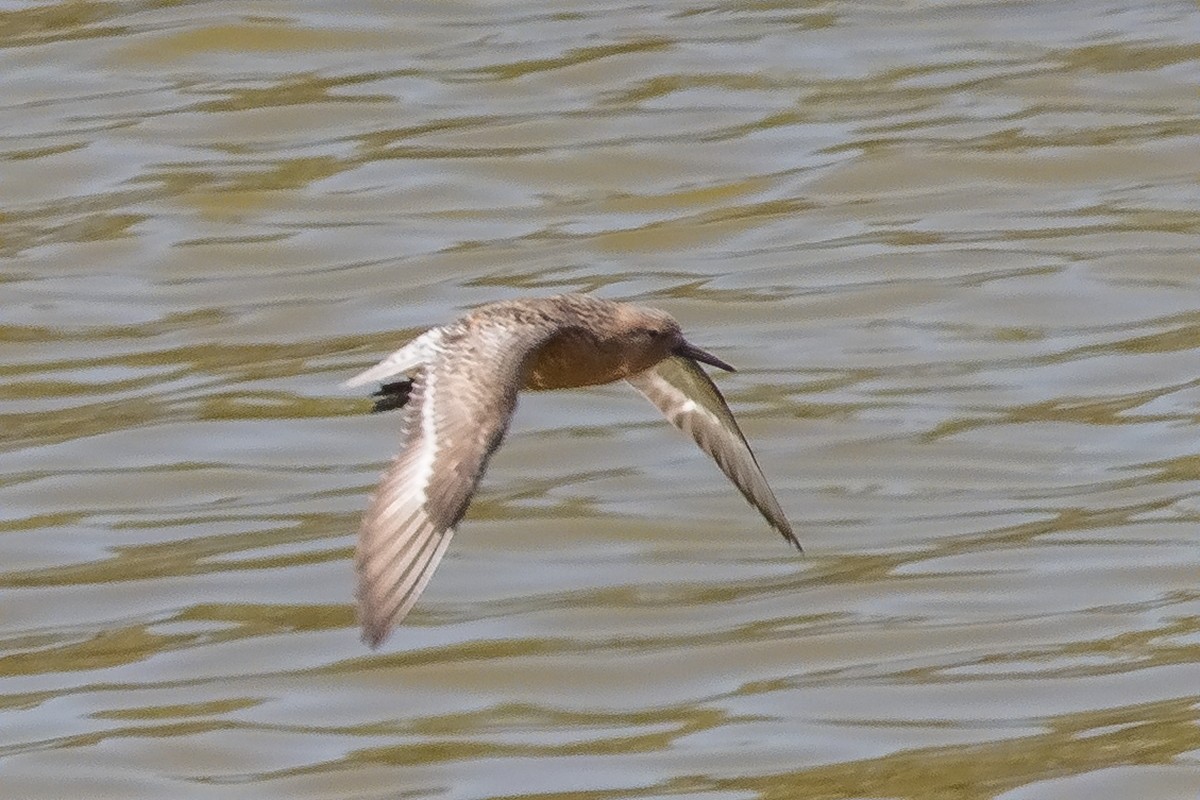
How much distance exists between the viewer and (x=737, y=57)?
Result: 13953mm

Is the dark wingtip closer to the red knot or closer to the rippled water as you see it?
the red knot

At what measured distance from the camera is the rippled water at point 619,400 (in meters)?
8.97

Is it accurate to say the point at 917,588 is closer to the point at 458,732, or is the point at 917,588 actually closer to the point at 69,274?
the point at 458,732

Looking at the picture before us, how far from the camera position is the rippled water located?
8.97 metres

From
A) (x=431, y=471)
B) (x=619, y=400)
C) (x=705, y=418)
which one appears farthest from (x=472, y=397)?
(x=619, y=400)

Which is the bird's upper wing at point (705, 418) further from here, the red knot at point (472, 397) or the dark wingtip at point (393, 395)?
the dark wingtip at point (393, 395)

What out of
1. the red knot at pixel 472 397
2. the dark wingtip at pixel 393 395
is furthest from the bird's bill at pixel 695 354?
the dark wingtip at pixel 393 395

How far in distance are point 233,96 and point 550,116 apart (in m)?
1.47

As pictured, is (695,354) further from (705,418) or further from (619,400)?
(619,400)

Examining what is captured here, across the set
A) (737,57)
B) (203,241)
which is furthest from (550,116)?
(203,241)

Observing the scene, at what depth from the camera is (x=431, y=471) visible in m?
6.11

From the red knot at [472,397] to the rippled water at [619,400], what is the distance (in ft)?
3.95

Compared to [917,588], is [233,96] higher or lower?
higher

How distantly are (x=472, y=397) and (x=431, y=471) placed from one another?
245 millimetres
